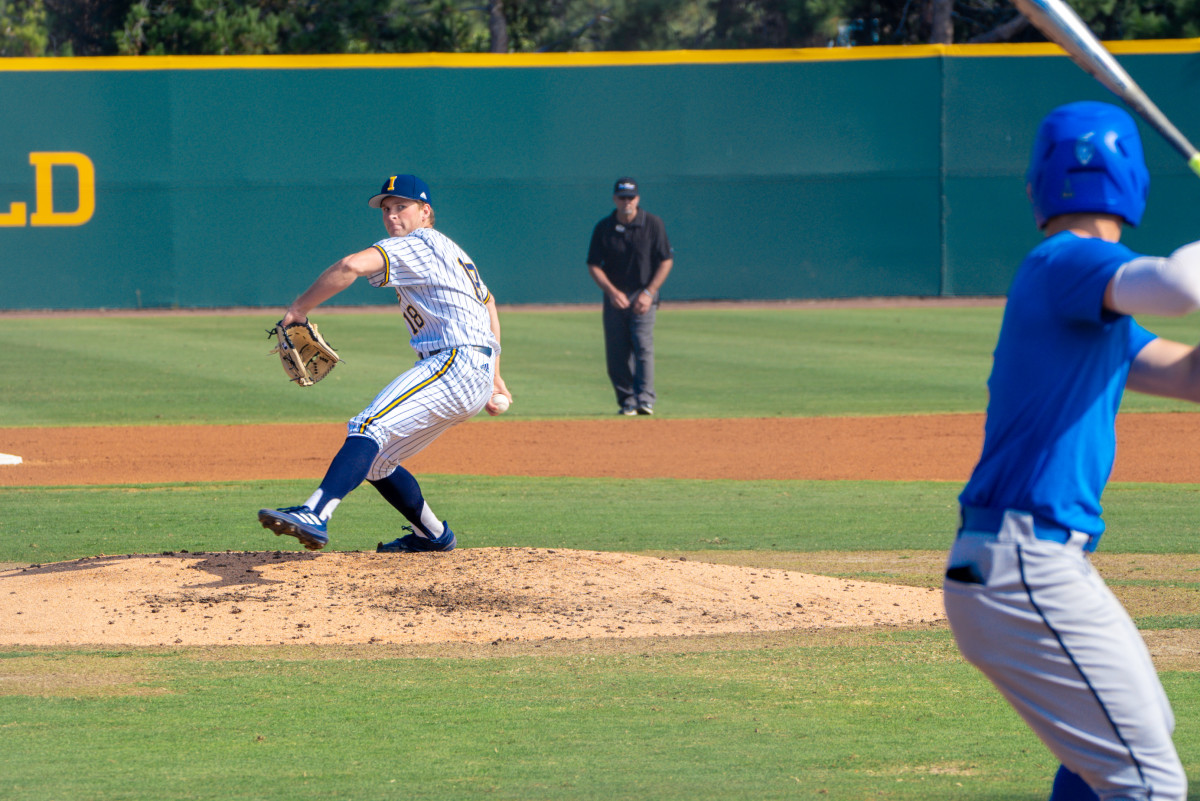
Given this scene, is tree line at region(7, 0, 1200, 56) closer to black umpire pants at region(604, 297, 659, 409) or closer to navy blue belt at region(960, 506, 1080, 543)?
black umpire pants at region(604, 297, 659, 409)

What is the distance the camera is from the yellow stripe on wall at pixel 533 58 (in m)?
22.9

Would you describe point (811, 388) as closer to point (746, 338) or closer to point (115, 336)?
point (746, 338)

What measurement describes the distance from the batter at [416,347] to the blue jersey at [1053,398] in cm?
378

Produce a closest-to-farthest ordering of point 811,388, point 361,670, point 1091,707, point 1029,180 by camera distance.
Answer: point 1091,707, point 1029,180, point 361,670, point 811,388

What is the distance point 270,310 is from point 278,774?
20.2m

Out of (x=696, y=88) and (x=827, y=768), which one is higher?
(x=696, y=88)

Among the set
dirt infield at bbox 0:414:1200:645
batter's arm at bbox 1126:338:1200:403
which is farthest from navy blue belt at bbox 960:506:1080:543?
dirt infield at bbox 0:414:1200:645

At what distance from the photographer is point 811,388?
51.3 feet

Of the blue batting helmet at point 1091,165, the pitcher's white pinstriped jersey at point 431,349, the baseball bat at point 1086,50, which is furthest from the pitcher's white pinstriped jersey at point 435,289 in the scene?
the blue batting helmet at point 1091,165

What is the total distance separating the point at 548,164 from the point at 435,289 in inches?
704

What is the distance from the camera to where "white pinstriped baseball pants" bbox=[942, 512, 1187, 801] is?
8.26ft

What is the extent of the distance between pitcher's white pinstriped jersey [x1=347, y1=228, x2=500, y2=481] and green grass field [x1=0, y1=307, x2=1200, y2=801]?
1.07 metres

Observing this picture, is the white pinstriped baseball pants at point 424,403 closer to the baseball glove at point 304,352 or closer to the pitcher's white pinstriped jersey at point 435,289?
the pitcher's white pinstriped jersey at point 435,289

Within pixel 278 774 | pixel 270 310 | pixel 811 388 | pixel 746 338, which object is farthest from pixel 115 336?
pixel 278 774
